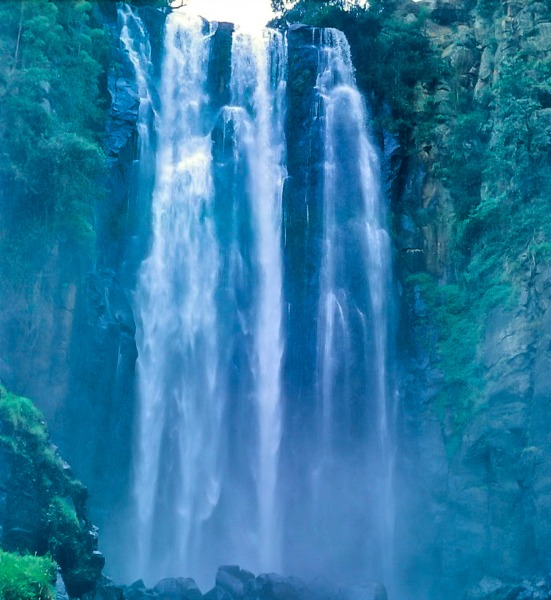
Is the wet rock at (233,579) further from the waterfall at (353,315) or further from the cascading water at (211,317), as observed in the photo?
the waterfall at (353,315)

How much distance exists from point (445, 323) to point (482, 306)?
1463mm

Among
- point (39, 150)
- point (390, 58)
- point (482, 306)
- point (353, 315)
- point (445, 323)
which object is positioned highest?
point (390, 58)

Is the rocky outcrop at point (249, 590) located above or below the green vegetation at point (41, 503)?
below

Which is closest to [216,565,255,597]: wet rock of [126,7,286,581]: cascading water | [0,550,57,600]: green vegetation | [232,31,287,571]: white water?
[126,7,286,581]: cascading water

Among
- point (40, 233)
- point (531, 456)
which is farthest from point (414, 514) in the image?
point (40, 233)

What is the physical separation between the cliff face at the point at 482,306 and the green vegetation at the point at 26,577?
1327 cm

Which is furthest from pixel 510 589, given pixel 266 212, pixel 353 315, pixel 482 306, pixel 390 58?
pixel 390 58

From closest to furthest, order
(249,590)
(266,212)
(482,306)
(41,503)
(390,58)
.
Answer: (41,503) → (249,590) → (482,306) → (266,212) → (390,58)

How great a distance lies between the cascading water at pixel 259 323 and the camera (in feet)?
85.3

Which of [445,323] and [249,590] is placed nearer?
[249,590]

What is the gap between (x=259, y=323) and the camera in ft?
93.0

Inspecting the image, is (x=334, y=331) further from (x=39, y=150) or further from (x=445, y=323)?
(x=39, y=150)

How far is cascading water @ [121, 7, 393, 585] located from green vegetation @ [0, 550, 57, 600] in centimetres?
863

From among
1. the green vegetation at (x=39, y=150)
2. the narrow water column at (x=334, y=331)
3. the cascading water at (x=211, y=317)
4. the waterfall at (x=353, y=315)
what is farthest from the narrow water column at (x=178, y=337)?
the waterfall at (x=353, y=315)
